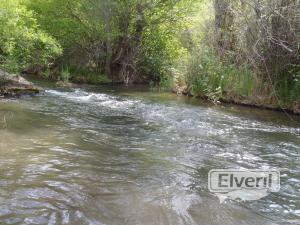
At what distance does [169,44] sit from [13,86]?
12898 mm

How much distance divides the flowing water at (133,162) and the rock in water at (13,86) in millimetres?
1495

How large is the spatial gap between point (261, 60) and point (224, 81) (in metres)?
1.84

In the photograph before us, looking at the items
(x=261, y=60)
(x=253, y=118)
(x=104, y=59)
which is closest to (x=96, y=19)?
(x=104, y=59)

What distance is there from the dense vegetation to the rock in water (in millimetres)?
301

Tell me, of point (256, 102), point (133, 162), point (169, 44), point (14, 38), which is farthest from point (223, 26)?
point (133, 162)

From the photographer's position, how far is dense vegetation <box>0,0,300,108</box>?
13.1 meters

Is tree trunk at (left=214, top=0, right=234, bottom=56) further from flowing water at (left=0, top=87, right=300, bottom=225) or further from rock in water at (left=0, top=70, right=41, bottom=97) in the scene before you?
rock in water at (left=0, top=70, right=41, bottom=97)

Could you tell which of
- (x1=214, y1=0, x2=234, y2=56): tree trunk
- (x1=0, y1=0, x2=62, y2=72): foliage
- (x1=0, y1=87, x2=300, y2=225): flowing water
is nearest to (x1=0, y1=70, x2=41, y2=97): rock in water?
(x1=0, y1=0, x2=62, y2=72): foliage

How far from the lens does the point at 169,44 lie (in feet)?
82.1

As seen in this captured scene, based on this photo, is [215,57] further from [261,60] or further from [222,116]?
[222,116]

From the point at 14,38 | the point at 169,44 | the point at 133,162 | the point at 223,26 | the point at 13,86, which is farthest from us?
the point at 169,44

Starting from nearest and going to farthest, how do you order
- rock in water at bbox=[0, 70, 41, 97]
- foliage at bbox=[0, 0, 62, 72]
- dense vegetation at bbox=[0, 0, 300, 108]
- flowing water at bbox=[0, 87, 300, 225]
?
flowing water at bbox=[0, 87, 300, 225] < foliage at bbox=[0, 0, 62, 72] < dense vegetation at bbox=[0, 0, 300, 108] < rock in water at bbox=[0, 70, 41, 97]

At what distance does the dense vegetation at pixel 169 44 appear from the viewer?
1305 cm

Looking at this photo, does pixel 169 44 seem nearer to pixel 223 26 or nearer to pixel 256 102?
pixel 223 26
